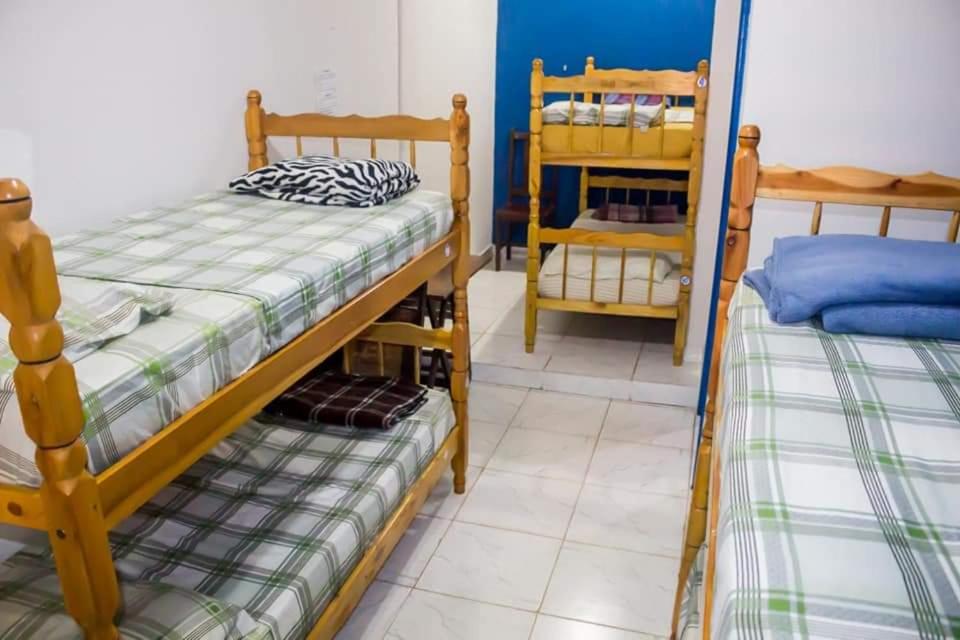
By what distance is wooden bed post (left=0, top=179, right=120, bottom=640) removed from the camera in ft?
2.69

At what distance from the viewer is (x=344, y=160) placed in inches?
88.8

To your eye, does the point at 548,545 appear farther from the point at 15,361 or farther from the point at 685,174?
the point at 685,174

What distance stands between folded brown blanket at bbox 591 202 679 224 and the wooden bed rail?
1898 millimetres

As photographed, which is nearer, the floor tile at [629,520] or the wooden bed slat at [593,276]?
the floor tile at [629,520]

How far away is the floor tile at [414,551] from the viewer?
6.90 feet

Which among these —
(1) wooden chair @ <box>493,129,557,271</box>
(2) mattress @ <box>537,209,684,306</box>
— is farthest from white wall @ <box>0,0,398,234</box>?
(1) wooden chair @ <box>493,129,557,271</box>

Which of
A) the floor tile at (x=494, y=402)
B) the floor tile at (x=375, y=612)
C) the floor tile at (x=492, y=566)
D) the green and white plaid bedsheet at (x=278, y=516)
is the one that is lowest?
the floor tile at (x=375, y=612)

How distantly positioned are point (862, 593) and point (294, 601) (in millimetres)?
1078

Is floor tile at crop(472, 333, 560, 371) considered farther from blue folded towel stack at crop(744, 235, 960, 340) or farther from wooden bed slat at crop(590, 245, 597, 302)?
blue folded towel stack at crop(744, 235, 960, 340)

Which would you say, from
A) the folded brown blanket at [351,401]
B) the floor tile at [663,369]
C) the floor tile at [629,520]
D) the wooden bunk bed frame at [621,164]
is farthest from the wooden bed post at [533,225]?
the folded brown blanket at [351,401]

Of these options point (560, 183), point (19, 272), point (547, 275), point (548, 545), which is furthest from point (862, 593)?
point (560, 183)

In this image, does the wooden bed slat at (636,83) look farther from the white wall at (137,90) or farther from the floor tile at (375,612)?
the floor tile at (375,612)

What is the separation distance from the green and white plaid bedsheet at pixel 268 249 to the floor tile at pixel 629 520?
967 mm

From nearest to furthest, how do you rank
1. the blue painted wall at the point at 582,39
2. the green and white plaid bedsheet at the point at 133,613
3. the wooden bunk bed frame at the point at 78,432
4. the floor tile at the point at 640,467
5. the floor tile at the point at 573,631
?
1. the wooden bunk bed frame at the point at 78,432
2. the green and white plaid bedsheet at the point at 133,613
3. the floor tile at the point at 573,631
4. the floor tile at the point at 640,467
5. the blue painted wall at the point at 582,39
